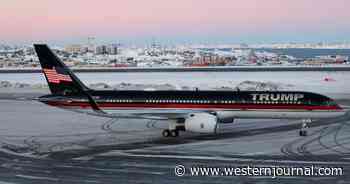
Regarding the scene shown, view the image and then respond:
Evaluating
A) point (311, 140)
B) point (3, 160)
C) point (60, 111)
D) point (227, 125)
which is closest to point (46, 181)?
point (3, 160)

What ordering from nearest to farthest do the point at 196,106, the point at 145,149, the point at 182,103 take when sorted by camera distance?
the point at 145,149 → the point at 196,106 → the point at 182,103

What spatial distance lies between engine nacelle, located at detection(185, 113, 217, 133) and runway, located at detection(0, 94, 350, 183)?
81cm

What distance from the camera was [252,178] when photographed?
74.5ft

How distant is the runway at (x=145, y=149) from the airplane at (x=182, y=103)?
140cm

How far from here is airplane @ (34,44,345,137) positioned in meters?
34.6

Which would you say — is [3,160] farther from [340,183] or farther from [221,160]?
[340,183]

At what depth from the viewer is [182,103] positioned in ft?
118

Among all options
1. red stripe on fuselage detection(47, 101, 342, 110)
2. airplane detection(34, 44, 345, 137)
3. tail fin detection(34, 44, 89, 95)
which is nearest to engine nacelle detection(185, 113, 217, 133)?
airplane detection(34, 44, 345, 137)
